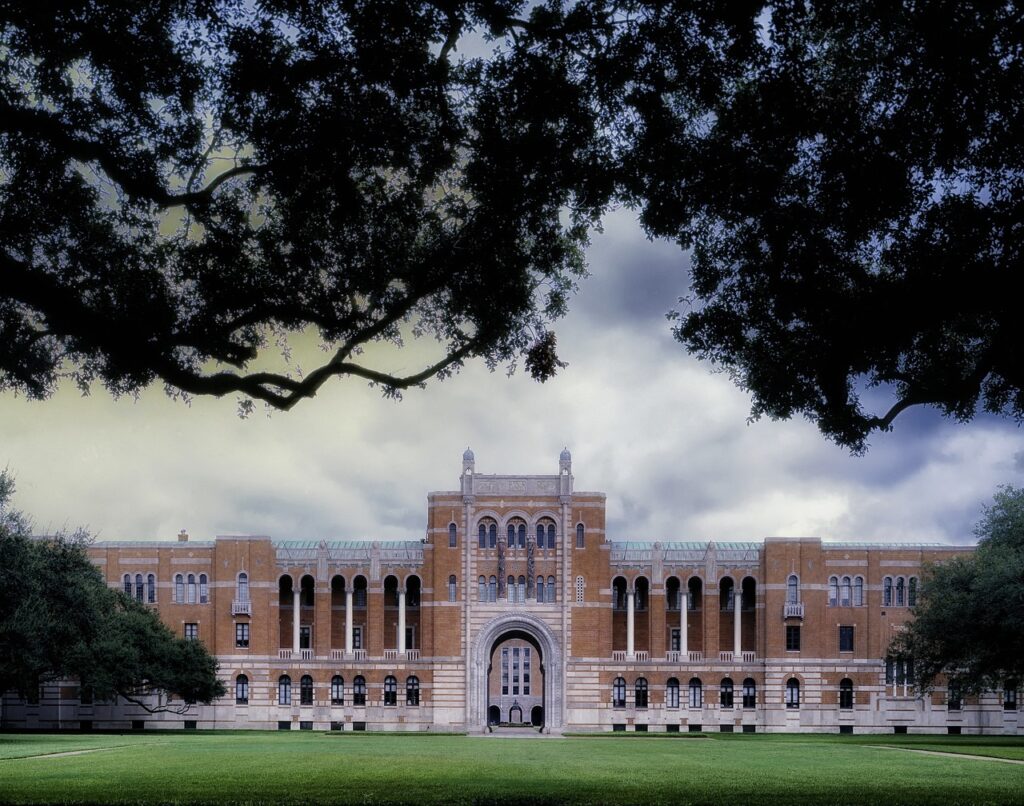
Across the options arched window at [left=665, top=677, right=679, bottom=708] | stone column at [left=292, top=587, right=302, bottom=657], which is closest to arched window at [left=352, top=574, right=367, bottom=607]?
stone column at [left=292, top=587, right=302, bottom=657]

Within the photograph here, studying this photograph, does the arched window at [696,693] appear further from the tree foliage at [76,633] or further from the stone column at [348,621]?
the tree foliage at [76,633]

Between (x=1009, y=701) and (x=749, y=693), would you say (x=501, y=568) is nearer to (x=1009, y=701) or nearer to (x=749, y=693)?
(x=749, y=693)

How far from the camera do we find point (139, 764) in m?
34.3

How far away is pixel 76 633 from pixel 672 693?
43685 millimetres

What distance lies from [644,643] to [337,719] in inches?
834

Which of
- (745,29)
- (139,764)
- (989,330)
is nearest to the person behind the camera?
(745,29)

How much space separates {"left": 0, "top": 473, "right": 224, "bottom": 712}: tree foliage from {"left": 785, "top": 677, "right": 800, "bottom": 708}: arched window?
120 feet

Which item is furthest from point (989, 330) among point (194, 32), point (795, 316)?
point (194, 32)

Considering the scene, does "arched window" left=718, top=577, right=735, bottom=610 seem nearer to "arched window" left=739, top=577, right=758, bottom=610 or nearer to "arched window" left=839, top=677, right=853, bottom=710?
"arched window" left=739, top=577, right=758, bottom=610

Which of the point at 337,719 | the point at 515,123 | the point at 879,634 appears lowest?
the point at 337,719

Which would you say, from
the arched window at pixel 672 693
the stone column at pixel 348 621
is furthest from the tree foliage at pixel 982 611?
the stone column at pixel 348 621

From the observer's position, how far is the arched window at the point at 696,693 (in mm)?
86375

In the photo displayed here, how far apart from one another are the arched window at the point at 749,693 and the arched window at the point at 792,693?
2.06m

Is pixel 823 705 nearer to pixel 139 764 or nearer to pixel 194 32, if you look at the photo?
pixel 139 764
